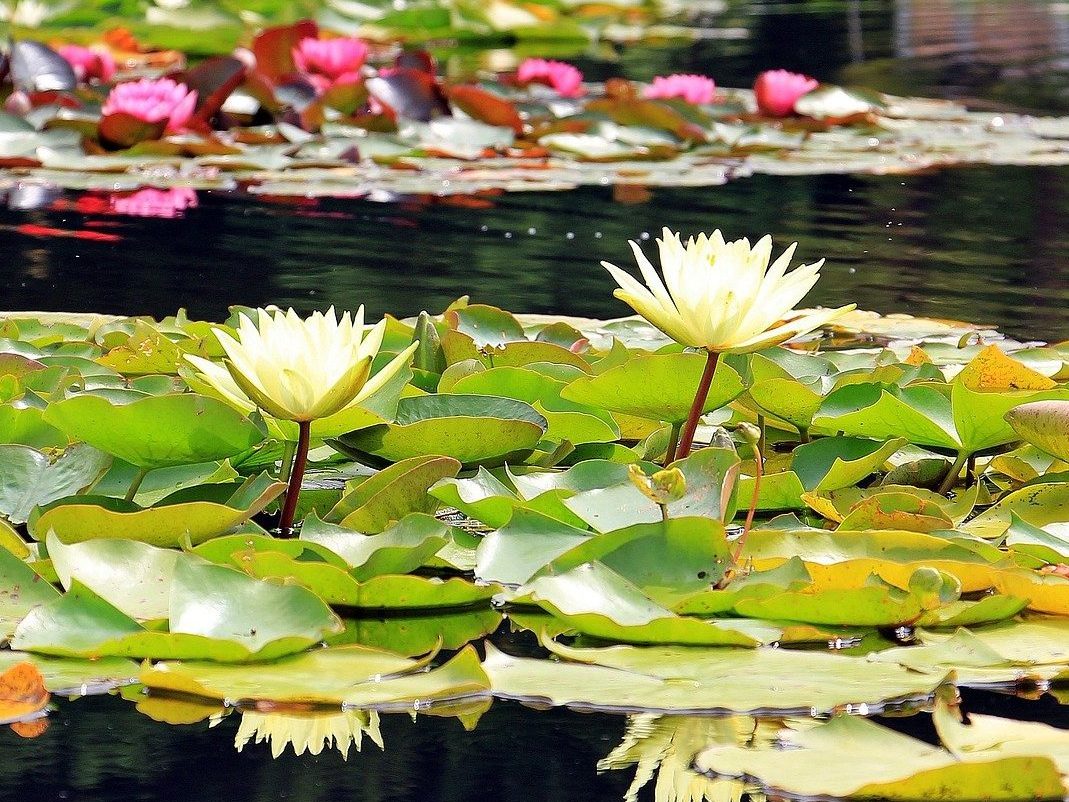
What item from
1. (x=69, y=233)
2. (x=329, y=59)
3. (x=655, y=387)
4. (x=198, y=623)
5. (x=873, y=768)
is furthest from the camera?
(x=329, y=59)

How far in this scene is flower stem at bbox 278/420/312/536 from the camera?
1.50 metres

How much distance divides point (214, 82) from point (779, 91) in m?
2.13

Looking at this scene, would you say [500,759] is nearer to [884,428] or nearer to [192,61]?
[884,428]

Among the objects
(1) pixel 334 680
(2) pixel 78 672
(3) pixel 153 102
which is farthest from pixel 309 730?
(3) pixel 153 102

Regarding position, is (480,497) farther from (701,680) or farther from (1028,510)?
(1028,510)

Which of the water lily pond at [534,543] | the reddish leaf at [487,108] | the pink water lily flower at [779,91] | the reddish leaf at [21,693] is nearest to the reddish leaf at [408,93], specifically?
the reddish leaf at [487,108]

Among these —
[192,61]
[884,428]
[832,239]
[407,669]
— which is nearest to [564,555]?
[407,669]

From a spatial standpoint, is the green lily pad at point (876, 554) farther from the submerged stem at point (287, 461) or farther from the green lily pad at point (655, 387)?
the submerged stem at point (287, 461)

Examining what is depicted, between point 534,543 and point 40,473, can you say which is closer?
point 534,543

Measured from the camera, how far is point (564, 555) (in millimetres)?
1476

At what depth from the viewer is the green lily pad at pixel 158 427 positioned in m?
1.57

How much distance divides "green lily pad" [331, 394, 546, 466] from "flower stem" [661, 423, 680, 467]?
14cm

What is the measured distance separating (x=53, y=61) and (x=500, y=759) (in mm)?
5288

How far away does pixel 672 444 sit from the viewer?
1.78m
